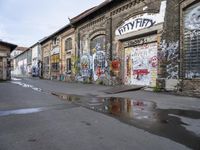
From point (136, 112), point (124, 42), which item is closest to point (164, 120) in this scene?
point (136, 112)

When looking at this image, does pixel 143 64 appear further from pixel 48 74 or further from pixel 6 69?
pixel 48 74

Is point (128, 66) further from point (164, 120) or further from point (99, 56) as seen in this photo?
point (164, 120)

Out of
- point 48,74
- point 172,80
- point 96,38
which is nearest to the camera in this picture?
point 172,80

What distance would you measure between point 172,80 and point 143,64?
312 cm

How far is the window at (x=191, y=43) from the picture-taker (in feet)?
36.0

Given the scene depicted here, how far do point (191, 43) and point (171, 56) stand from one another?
1289 millimetres

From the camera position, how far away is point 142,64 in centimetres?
1509

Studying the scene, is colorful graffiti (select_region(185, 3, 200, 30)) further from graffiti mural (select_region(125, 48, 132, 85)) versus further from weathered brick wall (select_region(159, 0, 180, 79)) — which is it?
graffiti mural (select_region(125, 48, 132, 85))

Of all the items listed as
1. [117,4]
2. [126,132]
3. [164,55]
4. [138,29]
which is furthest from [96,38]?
[126,132]

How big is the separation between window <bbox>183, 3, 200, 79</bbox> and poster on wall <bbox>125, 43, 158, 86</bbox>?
250 centimetres

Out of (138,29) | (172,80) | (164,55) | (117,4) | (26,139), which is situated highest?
(117,4)

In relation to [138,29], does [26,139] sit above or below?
below

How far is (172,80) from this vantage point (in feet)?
39.8

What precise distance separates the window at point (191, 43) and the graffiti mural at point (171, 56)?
1.57 ft
